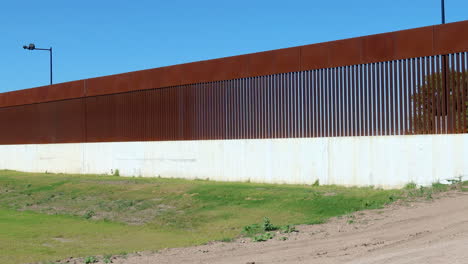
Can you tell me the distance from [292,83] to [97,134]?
15.3 meters

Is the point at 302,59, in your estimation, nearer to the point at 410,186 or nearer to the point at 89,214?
the point at 410,186

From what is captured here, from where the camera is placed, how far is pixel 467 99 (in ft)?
67.8

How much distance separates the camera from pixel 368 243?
42.3 feet

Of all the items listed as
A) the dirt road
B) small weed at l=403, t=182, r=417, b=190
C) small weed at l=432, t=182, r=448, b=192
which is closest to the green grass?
small weed at l=403, t=182, r=417, b=190

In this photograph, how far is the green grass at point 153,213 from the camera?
1684 cm

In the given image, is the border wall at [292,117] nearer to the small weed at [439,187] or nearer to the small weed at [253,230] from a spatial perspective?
the small weed at [439,187]

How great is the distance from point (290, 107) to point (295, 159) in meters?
2.10

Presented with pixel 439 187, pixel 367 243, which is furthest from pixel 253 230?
pixel 439 187

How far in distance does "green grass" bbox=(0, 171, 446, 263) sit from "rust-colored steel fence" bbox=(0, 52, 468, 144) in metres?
2.60

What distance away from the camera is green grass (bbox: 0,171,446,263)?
55.3 ft

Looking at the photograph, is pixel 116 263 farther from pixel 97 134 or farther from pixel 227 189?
pixel 97 134

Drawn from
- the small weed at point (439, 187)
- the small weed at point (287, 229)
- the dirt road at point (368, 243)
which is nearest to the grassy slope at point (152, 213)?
the small weed at point (439, 187)

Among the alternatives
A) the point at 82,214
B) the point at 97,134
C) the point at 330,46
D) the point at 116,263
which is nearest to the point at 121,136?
the point at 97,134

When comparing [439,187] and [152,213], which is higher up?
[439,187]
